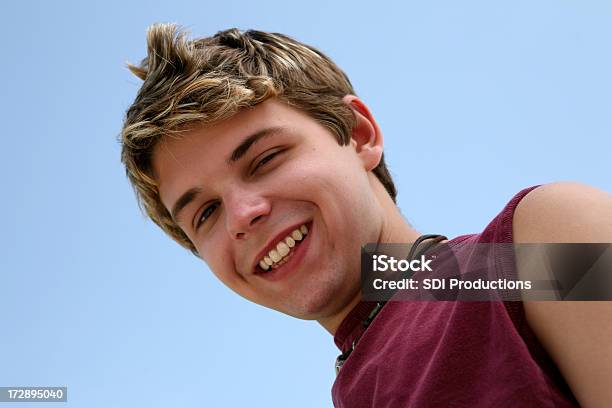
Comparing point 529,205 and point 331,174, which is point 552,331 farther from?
point 331,174

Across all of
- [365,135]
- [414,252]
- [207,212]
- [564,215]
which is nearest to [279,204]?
[207,212]

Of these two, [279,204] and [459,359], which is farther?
[279,204]

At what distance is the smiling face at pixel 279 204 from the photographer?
2.58m

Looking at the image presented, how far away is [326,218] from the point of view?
257 cm

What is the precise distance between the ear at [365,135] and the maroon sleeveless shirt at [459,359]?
2.63 ft

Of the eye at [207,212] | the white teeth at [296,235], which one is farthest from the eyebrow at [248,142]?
the white teeth at [296,235]

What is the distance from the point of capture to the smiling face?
102 inches

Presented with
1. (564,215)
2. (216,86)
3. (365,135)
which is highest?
(216,86)

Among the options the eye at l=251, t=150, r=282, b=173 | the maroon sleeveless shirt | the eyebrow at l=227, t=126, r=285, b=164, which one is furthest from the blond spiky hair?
the maroon sleeveless shirt

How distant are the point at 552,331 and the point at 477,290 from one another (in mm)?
274

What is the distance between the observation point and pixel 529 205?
1791 millimetres

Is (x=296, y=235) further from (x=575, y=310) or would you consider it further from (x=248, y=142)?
(x=575, y=310)

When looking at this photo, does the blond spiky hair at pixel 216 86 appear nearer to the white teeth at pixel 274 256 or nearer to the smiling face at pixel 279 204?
the smiling face at pixel 279 204

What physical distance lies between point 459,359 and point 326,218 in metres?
0.90
